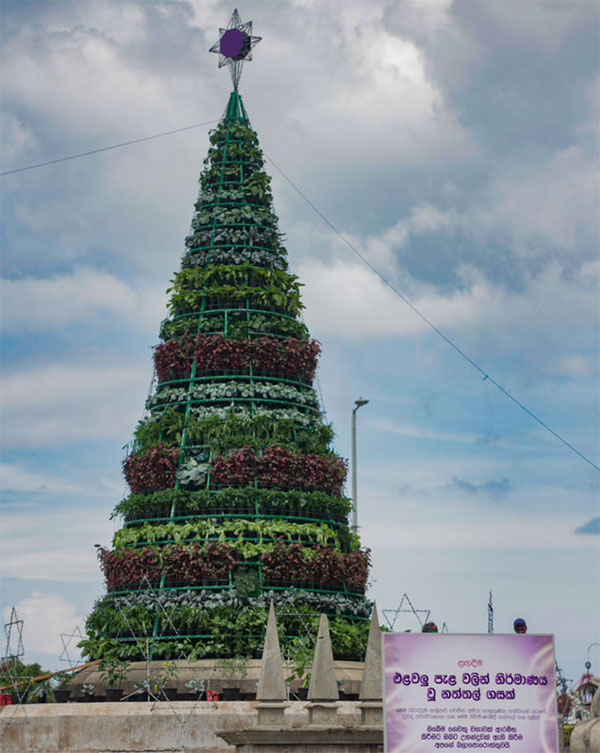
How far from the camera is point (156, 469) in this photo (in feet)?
172

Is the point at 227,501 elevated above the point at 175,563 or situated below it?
above

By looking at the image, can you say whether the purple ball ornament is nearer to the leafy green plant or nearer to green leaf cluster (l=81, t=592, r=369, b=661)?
green leaf cluster (l=81, t=592, r=369, b=661)

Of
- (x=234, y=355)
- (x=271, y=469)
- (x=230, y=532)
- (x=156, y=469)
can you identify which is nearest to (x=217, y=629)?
(x=230, y=532)

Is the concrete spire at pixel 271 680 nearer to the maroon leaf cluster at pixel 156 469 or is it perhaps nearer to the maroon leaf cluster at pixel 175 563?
the maroon leaf cluster at pixel 175 563

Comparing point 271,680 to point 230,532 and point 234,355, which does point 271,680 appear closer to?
point 230,532

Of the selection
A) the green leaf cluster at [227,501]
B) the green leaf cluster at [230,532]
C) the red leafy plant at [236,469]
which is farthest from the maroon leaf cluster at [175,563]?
the red leafy plant at [236,469]

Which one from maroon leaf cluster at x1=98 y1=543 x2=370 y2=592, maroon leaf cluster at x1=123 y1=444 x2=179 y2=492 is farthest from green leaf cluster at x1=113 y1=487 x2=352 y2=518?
maroon leaf cluster at x1=98 y1=543 x2=370 y2=592

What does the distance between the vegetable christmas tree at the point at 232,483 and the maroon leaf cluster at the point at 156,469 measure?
0.17 ft

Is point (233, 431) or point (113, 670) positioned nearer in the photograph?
point (113, 670)

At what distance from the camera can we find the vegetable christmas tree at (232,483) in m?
49.6

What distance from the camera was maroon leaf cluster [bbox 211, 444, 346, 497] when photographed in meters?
51.4

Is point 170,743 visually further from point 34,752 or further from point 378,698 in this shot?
point 378,698

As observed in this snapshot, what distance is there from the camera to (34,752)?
43.8 m

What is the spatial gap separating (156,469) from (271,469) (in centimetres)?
468
